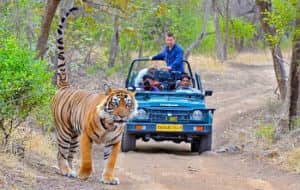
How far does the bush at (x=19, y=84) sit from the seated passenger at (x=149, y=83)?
561 cm

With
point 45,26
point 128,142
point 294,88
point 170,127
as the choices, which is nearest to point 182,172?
point 170,127

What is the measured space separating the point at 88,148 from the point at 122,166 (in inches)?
103

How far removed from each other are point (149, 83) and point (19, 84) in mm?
6272

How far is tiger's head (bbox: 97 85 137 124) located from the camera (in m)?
9.55

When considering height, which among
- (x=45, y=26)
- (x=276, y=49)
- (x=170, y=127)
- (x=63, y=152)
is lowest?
(x=170, y=127)

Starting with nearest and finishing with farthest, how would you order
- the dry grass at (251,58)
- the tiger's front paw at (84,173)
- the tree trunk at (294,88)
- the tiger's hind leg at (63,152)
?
the tiger's front paw at (84,173)
the tiger's hind leg at (63,152)
the tree trunk at (294,88)
the dry grass at (251,58)

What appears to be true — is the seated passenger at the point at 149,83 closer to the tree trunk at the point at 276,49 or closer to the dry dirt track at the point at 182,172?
the dry dirt track at the point at 182,172

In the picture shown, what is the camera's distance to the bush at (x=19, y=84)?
9.34 metres

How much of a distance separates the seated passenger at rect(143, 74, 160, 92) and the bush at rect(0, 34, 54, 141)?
5606mm

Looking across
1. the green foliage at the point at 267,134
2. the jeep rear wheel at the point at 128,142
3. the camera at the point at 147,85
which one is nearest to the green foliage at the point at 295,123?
the green foliage at the point at 267,134

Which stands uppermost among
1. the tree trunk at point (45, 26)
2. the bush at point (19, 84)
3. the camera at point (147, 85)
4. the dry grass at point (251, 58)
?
the tree trunk at point (45, 26)

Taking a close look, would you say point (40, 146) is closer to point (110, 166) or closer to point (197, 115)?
point (110, 166)

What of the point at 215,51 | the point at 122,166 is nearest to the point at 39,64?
the point at 122,166

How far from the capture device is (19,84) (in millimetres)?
9398
